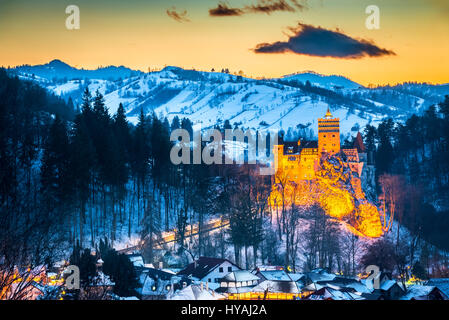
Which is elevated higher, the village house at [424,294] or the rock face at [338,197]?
the rock face at [338,197]

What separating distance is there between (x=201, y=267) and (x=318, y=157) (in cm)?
3678

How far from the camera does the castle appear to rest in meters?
79.4

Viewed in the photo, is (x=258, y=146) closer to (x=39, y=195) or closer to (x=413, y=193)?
(x=413, y=193)

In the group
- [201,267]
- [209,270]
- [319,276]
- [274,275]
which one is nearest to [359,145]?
[319,276]

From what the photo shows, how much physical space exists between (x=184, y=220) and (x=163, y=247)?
413 cm

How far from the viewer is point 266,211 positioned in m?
70.0

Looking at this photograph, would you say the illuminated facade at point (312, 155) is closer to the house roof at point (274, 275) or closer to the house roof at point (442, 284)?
the house roof at point (274, 275)

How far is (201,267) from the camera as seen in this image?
166ft

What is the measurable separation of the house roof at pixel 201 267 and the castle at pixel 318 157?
25.9 meters

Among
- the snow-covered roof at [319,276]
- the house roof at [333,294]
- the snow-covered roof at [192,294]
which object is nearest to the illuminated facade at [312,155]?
the snow-covered roof at [319,276]

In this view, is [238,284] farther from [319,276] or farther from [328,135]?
[328,135]

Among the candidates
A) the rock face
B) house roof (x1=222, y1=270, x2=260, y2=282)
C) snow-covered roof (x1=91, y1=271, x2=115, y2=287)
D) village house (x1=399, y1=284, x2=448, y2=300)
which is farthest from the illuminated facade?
snow-covered roof (x1=91, y1=271, x2=115, y2=287)

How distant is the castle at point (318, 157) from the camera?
79.4 meters

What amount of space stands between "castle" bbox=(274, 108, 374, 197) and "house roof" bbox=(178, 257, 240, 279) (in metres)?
25.9
